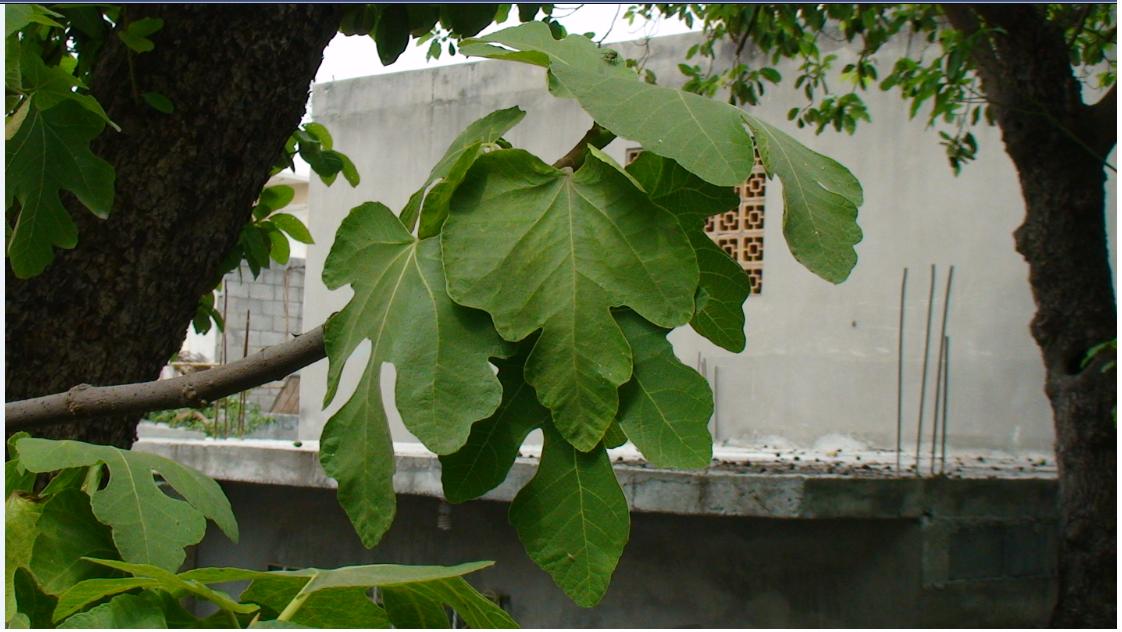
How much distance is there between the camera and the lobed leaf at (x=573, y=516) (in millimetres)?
580

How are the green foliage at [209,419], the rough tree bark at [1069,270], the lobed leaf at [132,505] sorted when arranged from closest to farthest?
the lobed leaf at [132,505], the rough tree bark at [1069,270], the green foliage at [209,419]

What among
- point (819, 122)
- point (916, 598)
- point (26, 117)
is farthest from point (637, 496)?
point (26, 117)

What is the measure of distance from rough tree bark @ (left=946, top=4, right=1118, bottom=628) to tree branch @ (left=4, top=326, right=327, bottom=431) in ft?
11.4

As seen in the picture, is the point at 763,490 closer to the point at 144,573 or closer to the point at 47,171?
the point at 47,171

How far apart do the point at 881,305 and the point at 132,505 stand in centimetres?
538

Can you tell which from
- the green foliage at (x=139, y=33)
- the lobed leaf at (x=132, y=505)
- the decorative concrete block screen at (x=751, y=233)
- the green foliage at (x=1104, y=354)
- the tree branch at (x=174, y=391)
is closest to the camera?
the tree branch at (x=174, y=391)

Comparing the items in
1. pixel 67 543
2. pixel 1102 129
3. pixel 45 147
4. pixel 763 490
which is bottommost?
pixel 763 490

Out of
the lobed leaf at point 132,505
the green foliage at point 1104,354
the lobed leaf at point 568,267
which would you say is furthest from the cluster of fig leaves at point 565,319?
the green foliage at point 1104,354

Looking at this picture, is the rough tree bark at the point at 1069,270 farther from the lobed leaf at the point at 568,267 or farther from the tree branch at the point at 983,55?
the lobed leaf at the point at 568,267

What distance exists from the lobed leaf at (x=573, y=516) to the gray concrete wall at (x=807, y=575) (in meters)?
3.49

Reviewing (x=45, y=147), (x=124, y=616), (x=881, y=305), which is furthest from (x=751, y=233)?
(x=124, y=616)

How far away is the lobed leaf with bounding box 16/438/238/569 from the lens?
764mm

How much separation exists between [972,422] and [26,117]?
17.1ft

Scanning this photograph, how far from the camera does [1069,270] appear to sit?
146 inches
